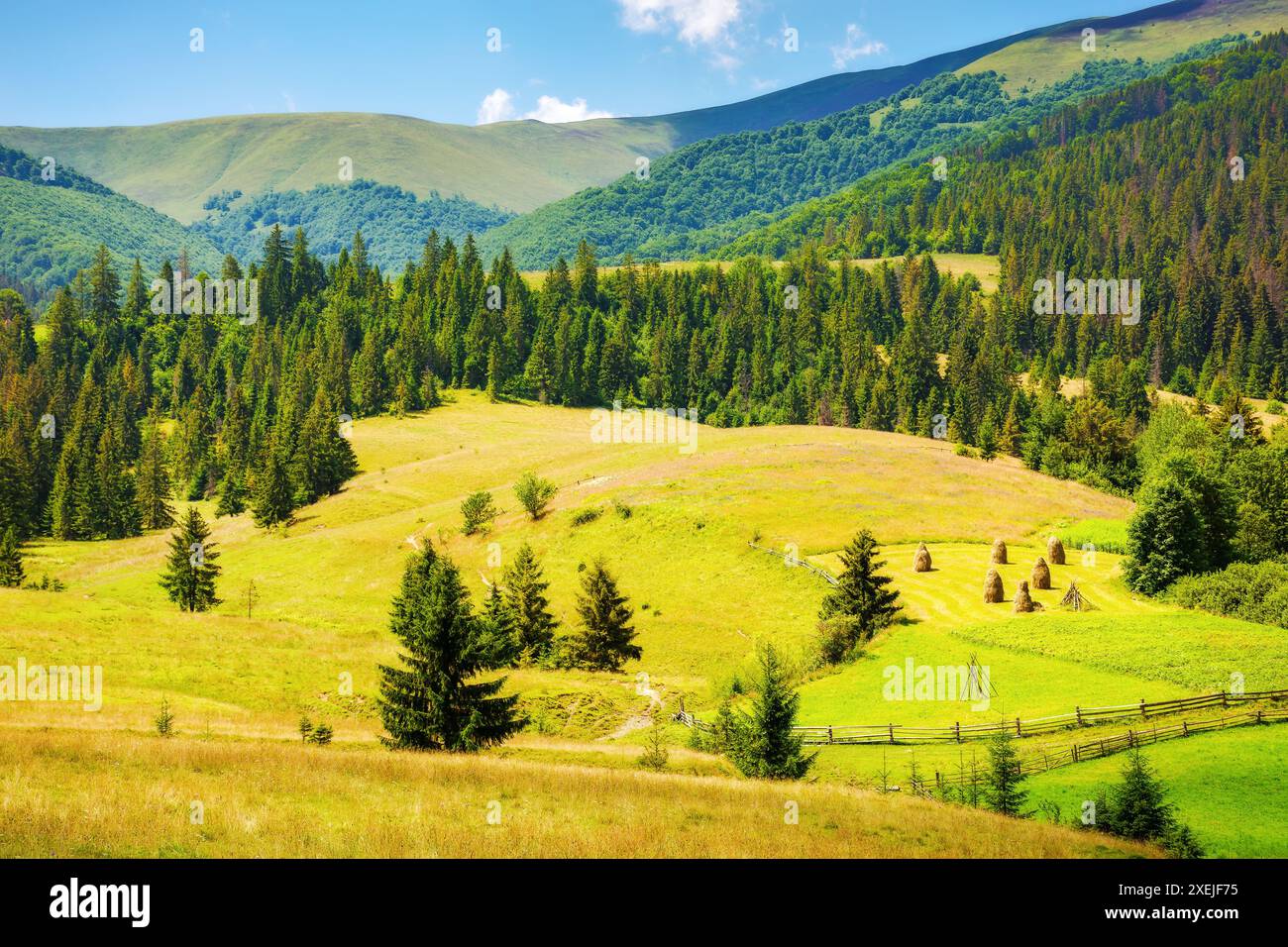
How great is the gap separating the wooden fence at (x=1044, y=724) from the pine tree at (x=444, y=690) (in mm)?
16097

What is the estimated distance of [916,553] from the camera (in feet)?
207

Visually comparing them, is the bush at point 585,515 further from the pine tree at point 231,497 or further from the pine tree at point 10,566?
the pine tree at point 231,497

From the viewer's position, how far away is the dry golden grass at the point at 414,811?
632 inches

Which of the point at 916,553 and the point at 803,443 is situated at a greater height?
the point at 803,443


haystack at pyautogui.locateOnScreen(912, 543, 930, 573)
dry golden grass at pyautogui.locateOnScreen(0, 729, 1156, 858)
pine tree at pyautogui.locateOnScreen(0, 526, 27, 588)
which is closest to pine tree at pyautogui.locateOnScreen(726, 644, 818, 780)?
dry golden grass at pyautogui.locateOnScreen(0, 729, 1156, 858)

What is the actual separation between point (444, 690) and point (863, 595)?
3005 cm

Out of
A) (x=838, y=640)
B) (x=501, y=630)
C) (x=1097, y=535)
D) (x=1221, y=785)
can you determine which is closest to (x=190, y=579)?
(x=501, y=630)

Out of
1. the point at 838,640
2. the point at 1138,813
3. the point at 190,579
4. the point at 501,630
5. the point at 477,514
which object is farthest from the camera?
the point at 477,514

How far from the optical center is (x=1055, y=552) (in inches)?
2440

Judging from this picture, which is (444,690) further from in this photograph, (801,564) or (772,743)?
(801,564)

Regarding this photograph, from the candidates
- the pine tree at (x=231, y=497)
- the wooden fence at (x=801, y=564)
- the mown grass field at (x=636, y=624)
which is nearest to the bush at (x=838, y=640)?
the mown grass field at (x=636, y=624)
